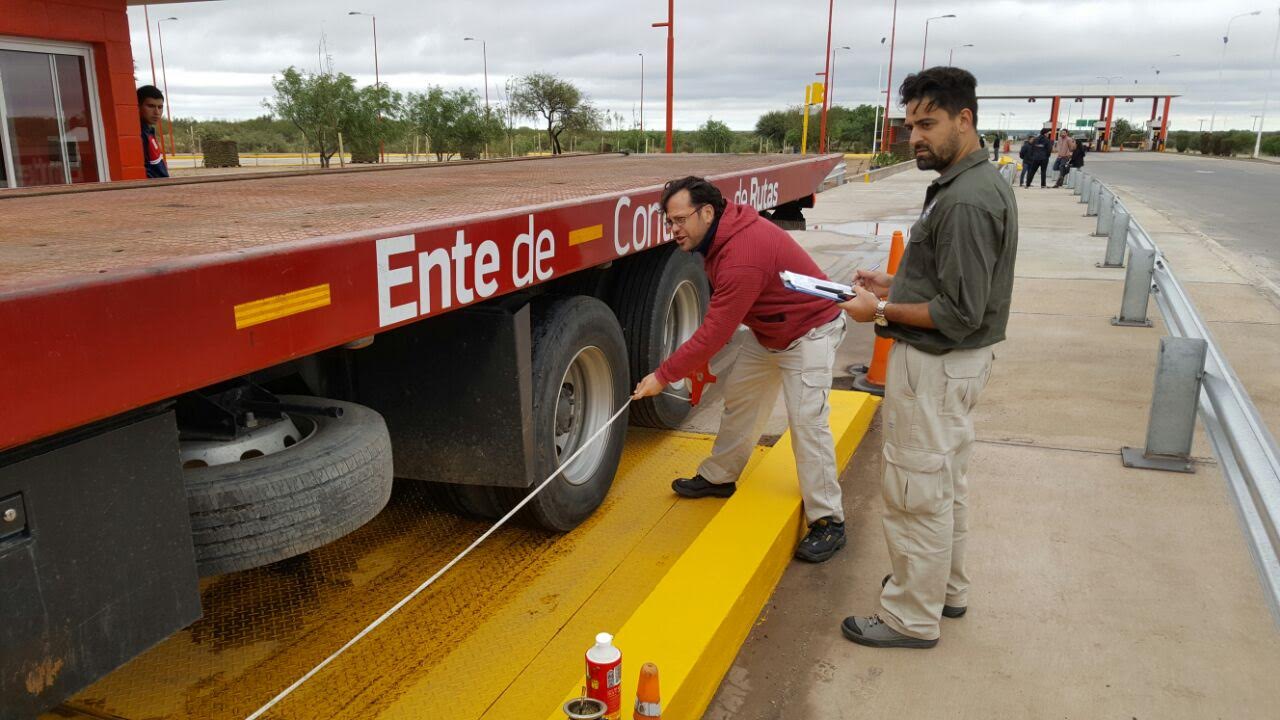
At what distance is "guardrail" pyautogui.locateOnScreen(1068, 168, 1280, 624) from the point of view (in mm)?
2578

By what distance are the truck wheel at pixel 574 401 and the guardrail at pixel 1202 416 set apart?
2.42m

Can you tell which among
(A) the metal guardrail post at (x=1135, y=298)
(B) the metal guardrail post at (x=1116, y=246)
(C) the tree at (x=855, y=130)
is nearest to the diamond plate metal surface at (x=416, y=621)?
(A) the metal guardrail post at (x=1135, y=298)

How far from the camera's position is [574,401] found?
4410 mm

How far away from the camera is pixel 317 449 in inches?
103

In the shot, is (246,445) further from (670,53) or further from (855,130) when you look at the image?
(855,130)

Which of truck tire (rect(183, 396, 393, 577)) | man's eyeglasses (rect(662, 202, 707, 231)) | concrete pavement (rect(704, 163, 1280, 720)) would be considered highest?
man's eyeglasses (rect(662, 202, 707, 231))

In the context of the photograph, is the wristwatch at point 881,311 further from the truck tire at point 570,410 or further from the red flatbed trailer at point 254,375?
the truck tire at point 570,410

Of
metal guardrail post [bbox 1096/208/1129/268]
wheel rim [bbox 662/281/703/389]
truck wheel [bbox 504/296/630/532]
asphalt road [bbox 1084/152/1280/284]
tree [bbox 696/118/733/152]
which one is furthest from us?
tree [bbox 696/118/733/152]

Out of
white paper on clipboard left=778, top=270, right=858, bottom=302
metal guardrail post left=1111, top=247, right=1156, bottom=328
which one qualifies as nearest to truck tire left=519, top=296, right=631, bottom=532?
white paper on clipboard left=778, top=270, right=858, bottom=302

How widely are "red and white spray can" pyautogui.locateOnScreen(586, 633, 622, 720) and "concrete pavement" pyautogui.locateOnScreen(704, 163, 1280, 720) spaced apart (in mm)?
710

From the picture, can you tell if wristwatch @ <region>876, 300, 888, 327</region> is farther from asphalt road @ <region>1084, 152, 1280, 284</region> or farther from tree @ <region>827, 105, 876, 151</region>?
tree @ <region>827, 105, 876, 151</region>

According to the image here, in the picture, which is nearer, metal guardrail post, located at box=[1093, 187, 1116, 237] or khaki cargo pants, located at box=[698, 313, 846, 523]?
khaki cargo pants, located at box=[698, 313, 846, 523]

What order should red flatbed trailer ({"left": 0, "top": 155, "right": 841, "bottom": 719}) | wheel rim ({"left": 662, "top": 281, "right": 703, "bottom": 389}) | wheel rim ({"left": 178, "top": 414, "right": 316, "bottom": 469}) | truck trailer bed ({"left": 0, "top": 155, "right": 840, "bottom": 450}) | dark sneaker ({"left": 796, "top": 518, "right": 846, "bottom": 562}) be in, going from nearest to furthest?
truck trailer bed ({"left": 0, "top": 155, "right": 840, "bottom": 450}), red flatbed trailer ({"left": 0, "top": 155, "right": 841, "bottom": 719}), wheel rim ({"left": 178, "top": 414, "right": 316, "bottom": 469}), dark sneaker ({"left": 796, "top": 518, "right": 846, "bottom": 562}), wheel rim ({"left": 662, "top": 281, "right": 703, "bottom": 389})

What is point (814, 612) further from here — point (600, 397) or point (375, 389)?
point (375, 389)
